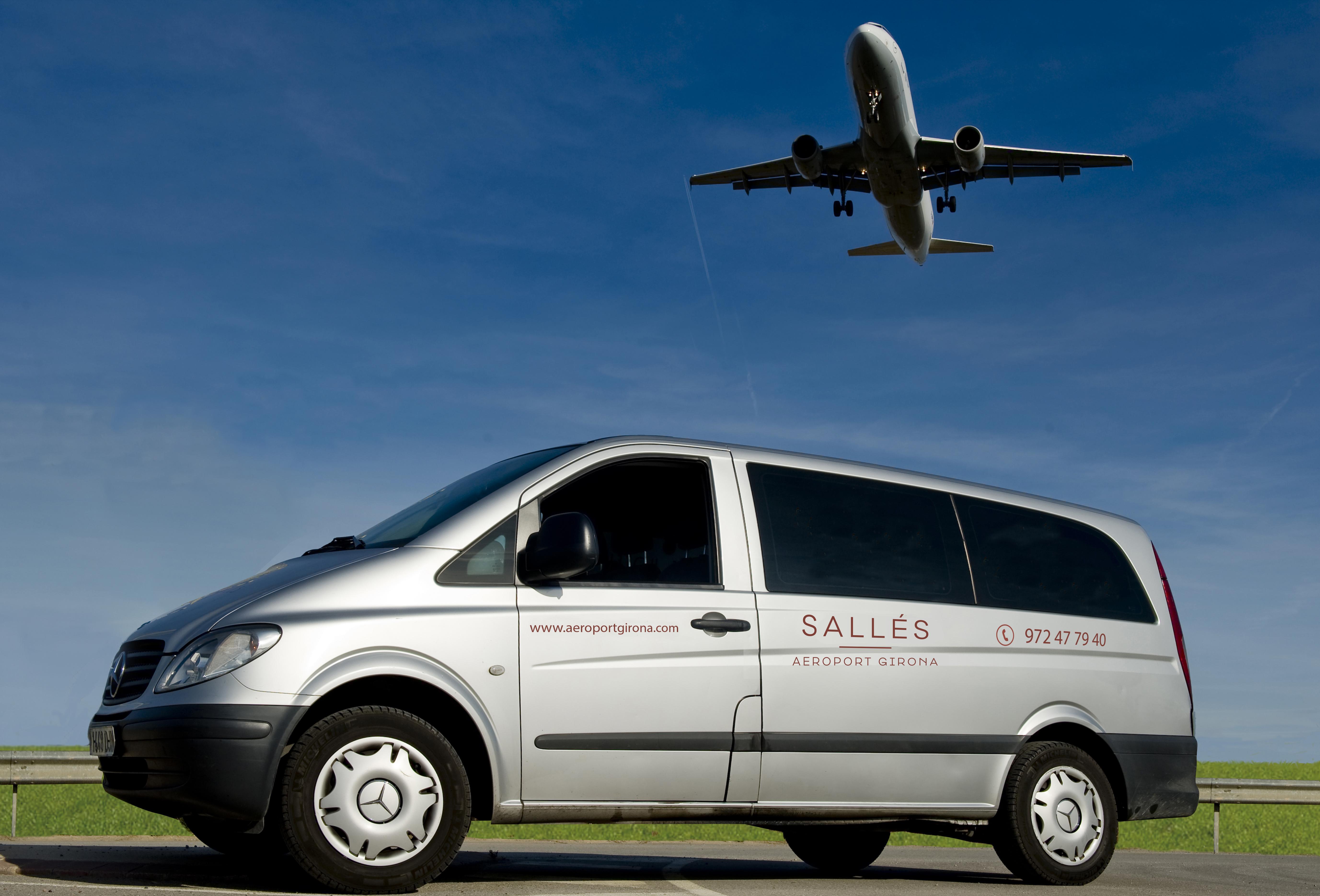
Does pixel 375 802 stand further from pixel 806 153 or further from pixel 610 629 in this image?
pixel 806 153

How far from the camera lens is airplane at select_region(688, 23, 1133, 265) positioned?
26.4m

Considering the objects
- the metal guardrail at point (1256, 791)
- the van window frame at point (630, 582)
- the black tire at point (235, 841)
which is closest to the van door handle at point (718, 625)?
the van window frame at point (630, 582)

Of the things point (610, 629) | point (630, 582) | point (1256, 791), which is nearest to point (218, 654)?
point (610, 629)

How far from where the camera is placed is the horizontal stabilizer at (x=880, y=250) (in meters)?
35.7

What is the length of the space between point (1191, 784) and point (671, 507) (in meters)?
3.53

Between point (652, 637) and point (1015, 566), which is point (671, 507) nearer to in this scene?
point (652, 637)

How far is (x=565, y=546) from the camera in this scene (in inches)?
189

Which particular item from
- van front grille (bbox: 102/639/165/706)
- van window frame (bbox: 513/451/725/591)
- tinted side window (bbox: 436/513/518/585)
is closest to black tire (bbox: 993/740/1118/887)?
van window frame (bbox: 513/451/725/591)

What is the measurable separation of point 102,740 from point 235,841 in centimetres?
121

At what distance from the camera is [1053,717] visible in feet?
20.6

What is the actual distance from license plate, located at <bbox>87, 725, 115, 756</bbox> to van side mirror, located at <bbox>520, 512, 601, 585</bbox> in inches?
70.4

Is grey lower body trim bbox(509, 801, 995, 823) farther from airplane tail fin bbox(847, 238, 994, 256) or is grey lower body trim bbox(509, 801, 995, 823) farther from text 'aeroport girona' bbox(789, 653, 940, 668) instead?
airplane tail fin bbox(847, 238, 994, 256)

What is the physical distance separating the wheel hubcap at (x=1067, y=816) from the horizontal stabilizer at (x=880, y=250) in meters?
30.0

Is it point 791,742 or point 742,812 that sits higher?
point 791,742
